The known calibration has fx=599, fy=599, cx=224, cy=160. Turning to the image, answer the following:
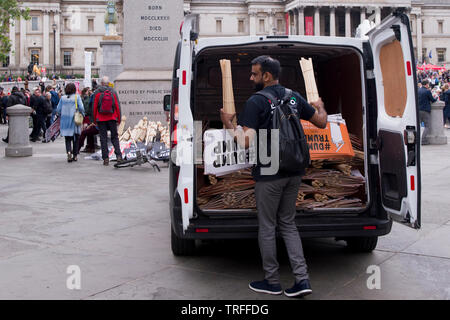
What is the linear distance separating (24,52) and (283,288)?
91.6 metres

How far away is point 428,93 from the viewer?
17875 mm

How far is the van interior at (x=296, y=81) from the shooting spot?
579cm

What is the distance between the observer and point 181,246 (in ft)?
19.2

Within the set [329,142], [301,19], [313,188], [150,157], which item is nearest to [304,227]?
[313,188]

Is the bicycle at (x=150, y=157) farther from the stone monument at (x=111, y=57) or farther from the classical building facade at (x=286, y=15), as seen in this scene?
the classical building facade at (x=286, y=15)

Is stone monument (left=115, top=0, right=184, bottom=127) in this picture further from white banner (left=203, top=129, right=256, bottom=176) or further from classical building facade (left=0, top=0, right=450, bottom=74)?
classical building facade (left=0, top=0, right=450, bottom=74)

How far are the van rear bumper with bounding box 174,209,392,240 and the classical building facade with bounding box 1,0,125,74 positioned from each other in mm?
84743

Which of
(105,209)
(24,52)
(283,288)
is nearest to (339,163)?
(283,288)

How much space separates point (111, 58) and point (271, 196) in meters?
31.1

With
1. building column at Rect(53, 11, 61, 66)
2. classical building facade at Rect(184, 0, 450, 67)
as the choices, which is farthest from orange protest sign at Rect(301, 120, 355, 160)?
classical building facade at Rect(184, 0, 450, 67)

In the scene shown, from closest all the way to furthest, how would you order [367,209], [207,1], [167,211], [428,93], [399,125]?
[399,125] → [367,209] → [167,211] → [428,93] → [207,1]

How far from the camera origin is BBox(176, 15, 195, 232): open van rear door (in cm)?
493

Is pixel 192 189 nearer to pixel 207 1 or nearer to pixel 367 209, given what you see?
pixel 367 209

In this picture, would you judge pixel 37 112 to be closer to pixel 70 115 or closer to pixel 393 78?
pixel 70 115
